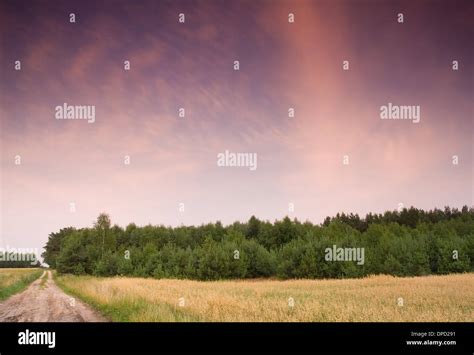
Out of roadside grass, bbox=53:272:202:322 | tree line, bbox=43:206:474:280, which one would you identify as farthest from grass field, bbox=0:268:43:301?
roadside grass, bbox=53:272:202:322

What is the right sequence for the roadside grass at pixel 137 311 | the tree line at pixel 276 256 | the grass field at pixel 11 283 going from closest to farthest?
the roadside grass at pixel 137 311, the grass field at pixel 11 283, the tree line at pixel 276 256

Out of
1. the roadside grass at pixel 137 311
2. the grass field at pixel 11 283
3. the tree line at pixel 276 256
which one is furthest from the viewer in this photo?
the tree line at pixel 276 256

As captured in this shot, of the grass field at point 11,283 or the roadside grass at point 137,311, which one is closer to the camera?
the roadside grass at point 137,311

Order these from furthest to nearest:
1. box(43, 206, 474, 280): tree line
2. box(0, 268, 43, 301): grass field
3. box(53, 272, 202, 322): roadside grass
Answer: box(43, 206, 474, 280): tree line < box(0, 268, 43, 301): grass field < box(53, 272, 202, 322): roadside grass

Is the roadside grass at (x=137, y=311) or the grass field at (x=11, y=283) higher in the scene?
the roadside grass at (x=137, y=311)

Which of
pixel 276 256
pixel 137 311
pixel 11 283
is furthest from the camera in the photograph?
pixel 276 256

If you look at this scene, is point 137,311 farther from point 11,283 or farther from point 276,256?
point 276,256

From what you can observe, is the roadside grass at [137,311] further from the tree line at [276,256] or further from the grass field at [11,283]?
the tree line at [276,256]

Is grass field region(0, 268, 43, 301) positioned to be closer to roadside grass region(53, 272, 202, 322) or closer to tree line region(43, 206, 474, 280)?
tree line region(43, 206, 474, 280)

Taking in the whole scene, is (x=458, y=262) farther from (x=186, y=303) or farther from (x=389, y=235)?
(x=186, y=303)

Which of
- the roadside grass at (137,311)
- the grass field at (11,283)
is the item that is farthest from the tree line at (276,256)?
the roadside grass at (137,311)

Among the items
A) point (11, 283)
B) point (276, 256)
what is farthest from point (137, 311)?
point (276, 256)

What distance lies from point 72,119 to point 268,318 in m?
9.39
